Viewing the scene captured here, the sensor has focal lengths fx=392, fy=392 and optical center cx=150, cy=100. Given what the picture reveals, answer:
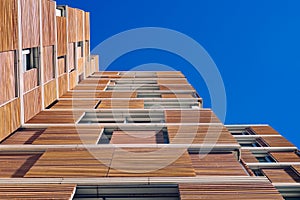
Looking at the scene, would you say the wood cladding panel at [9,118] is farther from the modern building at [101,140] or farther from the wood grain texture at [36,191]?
the wood grain texture at [36,191]

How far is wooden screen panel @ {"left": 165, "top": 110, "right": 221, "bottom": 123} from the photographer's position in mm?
10875

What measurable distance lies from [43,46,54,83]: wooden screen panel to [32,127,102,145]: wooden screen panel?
142 inches

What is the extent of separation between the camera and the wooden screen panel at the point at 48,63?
43.2 feet

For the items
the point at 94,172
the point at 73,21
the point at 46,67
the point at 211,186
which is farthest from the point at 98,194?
the point at 73,21

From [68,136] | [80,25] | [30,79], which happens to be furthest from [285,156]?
[80,25]

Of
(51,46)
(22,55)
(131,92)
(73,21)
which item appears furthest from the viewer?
(73,21)

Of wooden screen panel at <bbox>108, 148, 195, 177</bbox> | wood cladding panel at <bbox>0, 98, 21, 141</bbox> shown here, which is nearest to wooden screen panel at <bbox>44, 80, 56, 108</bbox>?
wood cladding panel at <bbox>0, 98, 21, 141</bbox>

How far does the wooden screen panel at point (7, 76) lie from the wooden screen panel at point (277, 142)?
10688 mm

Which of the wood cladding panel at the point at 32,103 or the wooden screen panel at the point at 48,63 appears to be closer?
the wood cladding panel at the point at 32,103

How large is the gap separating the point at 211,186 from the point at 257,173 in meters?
7.25

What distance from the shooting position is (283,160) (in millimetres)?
14188

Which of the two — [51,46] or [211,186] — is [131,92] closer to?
[51,46]

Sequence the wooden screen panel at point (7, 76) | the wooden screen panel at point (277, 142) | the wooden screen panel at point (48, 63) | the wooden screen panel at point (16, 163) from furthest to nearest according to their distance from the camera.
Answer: the wooden screen panel at point (277, 142)
the wooden screen panel at point (48, 63)
the wooden screen panel at point (7, 76)
the wooden screen panel at point (16, 163)

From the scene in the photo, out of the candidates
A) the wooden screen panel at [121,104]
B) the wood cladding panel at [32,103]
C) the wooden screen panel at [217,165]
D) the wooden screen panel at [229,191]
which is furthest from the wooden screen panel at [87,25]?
the wooden screen panel at [229,191]
